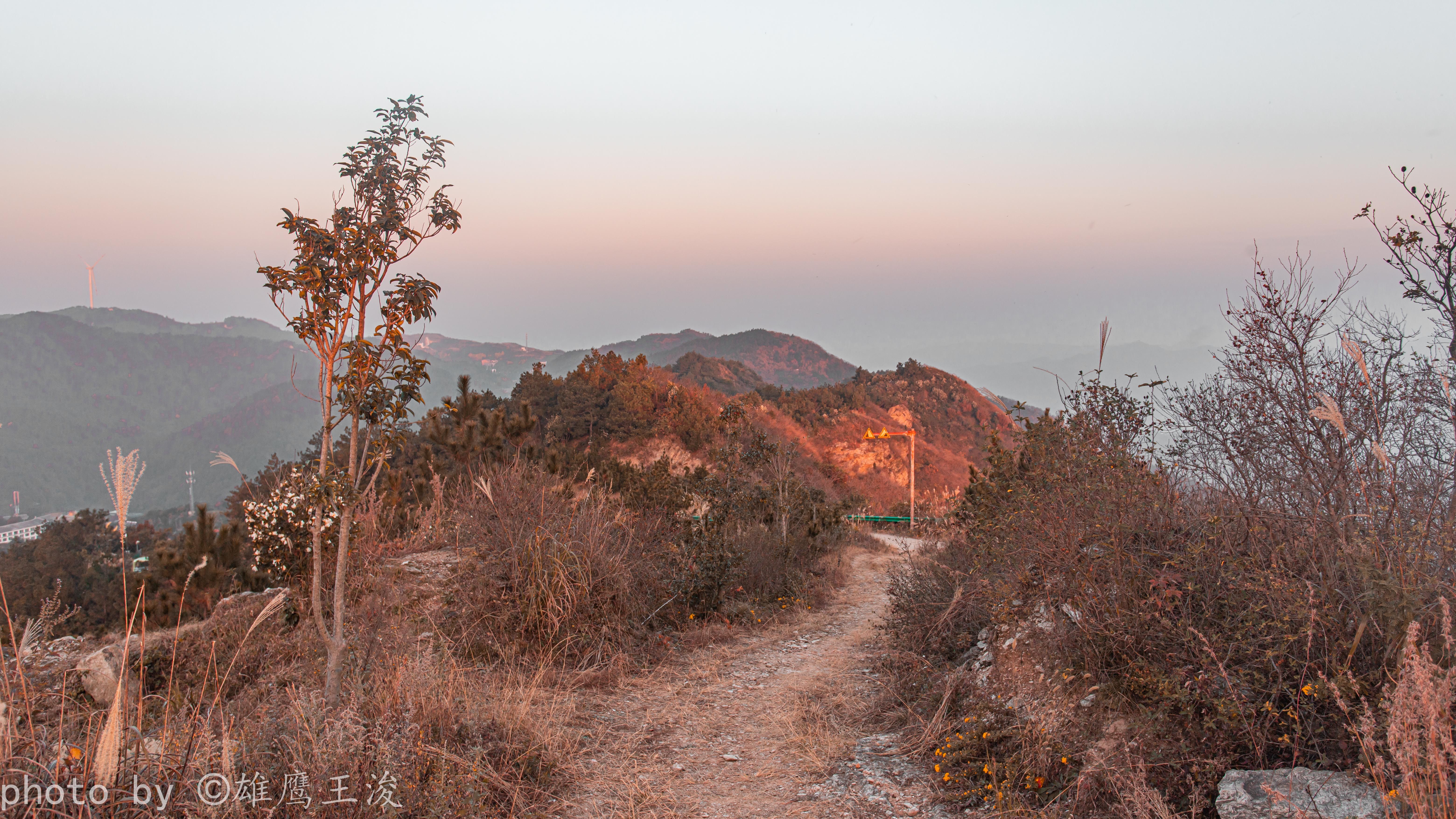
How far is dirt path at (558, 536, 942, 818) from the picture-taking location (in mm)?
3650

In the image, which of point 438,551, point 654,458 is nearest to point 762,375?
point 654,458

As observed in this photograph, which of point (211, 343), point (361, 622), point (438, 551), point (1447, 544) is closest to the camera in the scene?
point (1447, 544)

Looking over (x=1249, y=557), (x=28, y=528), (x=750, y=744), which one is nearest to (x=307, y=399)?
(x=750, y=744)

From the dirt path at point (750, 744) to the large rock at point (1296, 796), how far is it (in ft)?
4.26

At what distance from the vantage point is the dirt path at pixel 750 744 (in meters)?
3.65

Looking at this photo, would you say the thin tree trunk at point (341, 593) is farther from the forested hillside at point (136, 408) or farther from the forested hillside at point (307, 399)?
the forested hillside at point (136, 408)

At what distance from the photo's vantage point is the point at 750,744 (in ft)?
14.8

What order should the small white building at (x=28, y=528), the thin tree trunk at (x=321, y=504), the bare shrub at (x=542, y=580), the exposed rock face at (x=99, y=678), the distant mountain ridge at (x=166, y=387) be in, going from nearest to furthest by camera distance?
the thin tree trunk at (x=321, y=504) < the exposed rock face at (x=99, y=678) < the bare shrub at (x=542, y=580) < the small white building at (x=28, y=528) < the distant mountain ridge at (x=166, y=387)

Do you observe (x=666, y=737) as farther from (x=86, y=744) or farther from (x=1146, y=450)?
(x=1146, y=450)

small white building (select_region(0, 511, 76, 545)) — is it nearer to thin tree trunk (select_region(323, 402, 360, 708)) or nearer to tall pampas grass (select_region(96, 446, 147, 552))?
thin tree trunk (select_region(323, 402, 360, 708))

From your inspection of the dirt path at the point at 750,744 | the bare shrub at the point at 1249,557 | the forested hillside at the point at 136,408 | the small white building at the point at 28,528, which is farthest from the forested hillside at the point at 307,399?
the small white building at the point at 28,528

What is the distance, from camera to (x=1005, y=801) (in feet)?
10.8

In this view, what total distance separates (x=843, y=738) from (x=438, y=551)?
5915mm

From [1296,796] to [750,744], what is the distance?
281cm
